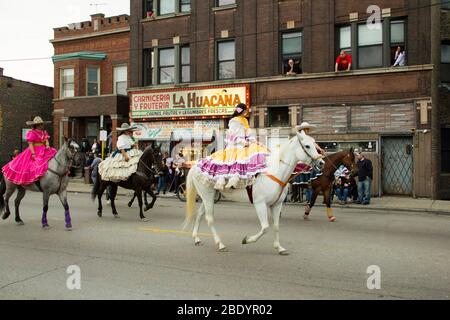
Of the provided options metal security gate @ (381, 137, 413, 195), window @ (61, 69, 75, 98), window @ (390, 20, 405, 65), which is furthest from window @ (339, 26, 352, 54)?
window @ (61, 69, 75, 98)

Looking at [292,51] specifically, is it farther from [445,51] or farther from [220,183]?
[220,183]

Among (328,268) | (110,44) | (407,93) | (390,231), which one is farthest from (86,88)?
(328,268)

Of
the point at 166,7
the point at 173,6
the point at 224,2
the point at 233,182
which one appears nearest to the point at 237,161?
the point at 233,182

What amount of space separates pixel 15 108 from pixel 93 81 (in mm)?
8784

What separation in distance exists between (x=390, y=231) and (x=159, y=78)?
1920 cm

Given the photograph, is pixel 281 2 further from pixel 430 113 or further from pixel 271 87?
pixel 430 113

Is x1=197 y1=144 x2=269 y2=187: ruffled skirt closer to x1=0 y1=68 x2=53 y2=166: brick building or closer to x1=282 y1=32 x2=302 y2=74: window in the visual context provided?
x1=282 y1=32 x2=302 y2=74: window

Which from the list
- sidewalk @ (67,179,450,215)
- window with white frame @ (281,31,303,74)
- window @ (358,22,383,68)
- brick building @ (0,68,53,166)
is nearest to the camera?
sidewalk @ (67,179,450,215)

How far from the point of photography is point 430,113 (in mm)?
19516

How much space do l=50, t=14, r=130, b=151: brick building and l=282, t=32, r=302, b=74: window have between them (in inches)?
434

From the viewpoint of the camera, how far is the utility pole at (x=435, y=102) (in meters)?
19.5

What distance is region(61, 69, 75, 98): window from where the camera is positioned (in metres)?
31.2

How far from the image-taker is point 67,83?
103 ft

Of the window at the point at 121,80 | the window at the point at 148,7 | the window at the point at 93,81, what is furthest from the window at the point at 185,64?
the window at the point at 93,81
